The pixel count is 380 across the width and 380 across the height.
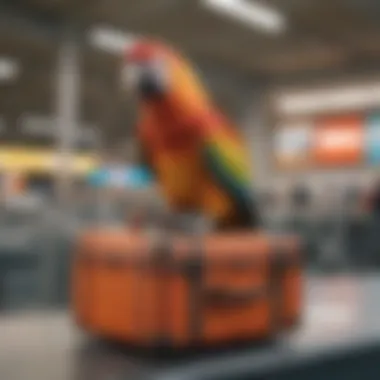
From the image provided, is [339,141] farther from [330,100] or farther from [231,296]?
[231,296]

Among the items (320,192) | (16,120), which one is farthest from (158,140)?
(16,120)

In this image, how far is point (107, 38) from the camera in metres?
7.22

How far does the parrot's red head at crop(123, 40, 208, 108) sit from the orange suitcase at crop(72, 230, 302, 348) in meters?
0.21

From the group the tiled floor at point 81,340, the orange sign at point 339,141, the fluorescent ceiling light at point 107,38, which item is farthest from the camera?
the orange sign at point 339,141

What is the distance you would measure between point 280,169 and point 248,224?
8.80 metres

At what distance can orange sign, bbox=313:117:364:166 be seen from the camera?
8.69m

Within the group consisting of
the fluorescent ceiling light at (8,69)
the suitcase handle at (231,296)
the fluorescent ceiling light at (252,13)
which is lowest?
the suitcase handle at (231,296)

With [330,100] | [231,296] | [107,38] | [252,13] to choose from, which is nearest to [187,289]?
[231,296]

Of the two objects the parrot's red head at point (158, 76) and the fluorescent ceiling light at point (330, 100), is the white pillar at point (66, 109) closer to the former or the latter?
the fluorescent ceiling light at point (330, 100)

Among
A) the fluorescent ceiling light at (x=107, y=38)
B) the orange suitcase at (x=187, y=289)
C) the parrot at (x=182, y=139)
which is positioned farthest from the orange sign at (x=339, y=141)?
the orange suitcase at (x=187, y=289)

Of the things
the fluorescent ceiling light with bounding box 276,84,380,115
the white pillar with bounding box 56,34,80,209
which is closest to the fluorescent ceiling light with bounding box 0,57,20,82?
the white pillar with bounding box 56,34,80,209

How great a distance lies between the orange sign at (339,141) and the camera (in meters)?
8.69

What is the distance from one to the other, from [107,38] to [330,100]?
11.6 feet

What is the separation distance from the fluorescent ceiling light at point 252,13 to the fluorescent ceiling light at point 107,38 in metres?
1.13
